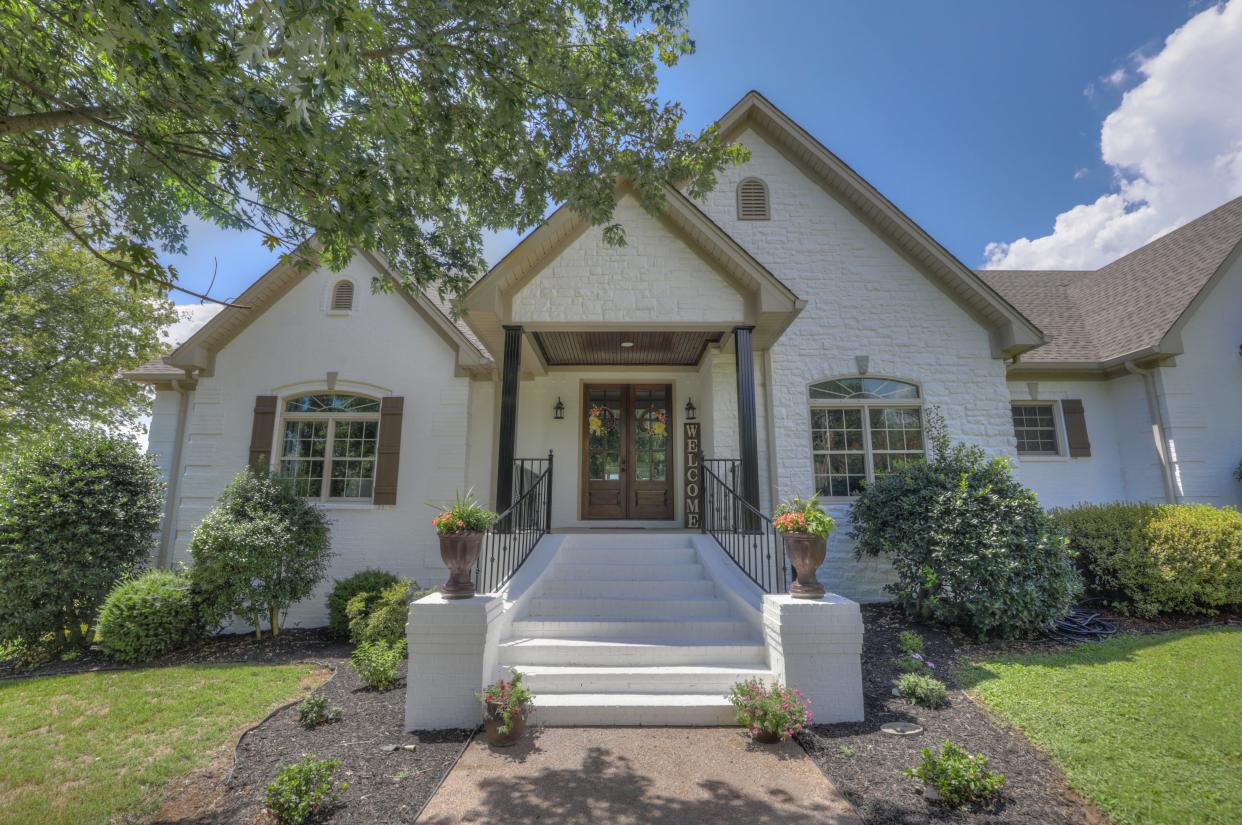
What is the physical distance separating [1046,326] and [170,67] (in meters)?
13.2

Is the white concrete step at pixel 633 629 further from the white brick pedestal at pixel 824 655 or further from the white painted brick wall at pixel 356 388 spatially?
the white painted brick wall at pixel 356 388

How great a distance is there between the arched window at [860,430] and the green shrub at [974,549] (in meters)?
1.17

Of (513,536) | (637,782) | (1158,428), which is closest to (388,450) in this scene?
(513,536)

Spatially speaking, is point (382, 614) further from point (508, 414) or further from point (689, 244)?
point (689, 244)

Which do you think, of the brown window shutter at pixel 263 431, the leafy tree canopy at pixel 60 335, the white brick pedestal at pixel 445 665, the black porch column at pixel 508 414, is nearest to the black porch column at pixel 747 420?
the black porch column at pixel 508 414

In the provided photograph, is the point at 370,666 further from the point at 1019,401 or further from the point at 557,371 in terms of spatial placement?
the point at 1019,401

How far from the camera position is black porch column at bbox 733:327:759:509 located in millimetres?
6797

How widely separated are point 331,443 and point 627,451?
490 cm

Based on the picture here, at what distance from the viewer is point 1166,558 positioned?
6.60m

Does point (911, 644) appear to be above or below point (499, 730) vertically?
above

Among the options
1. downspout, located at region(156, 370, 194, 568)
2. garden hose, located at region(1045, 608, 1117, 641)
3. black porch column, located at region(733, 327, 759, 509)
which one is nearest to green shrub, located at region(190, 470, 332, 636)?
downspout, located at region(156, 370, 194, 568)

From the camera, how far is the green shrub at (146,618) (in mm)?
6402

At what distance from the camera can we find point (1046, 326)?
10.4 m

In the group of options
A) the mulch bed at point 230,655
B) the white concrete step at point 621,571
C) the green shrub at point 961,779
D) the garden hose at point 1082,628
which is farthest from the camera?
the mulch bed at point 230,655
